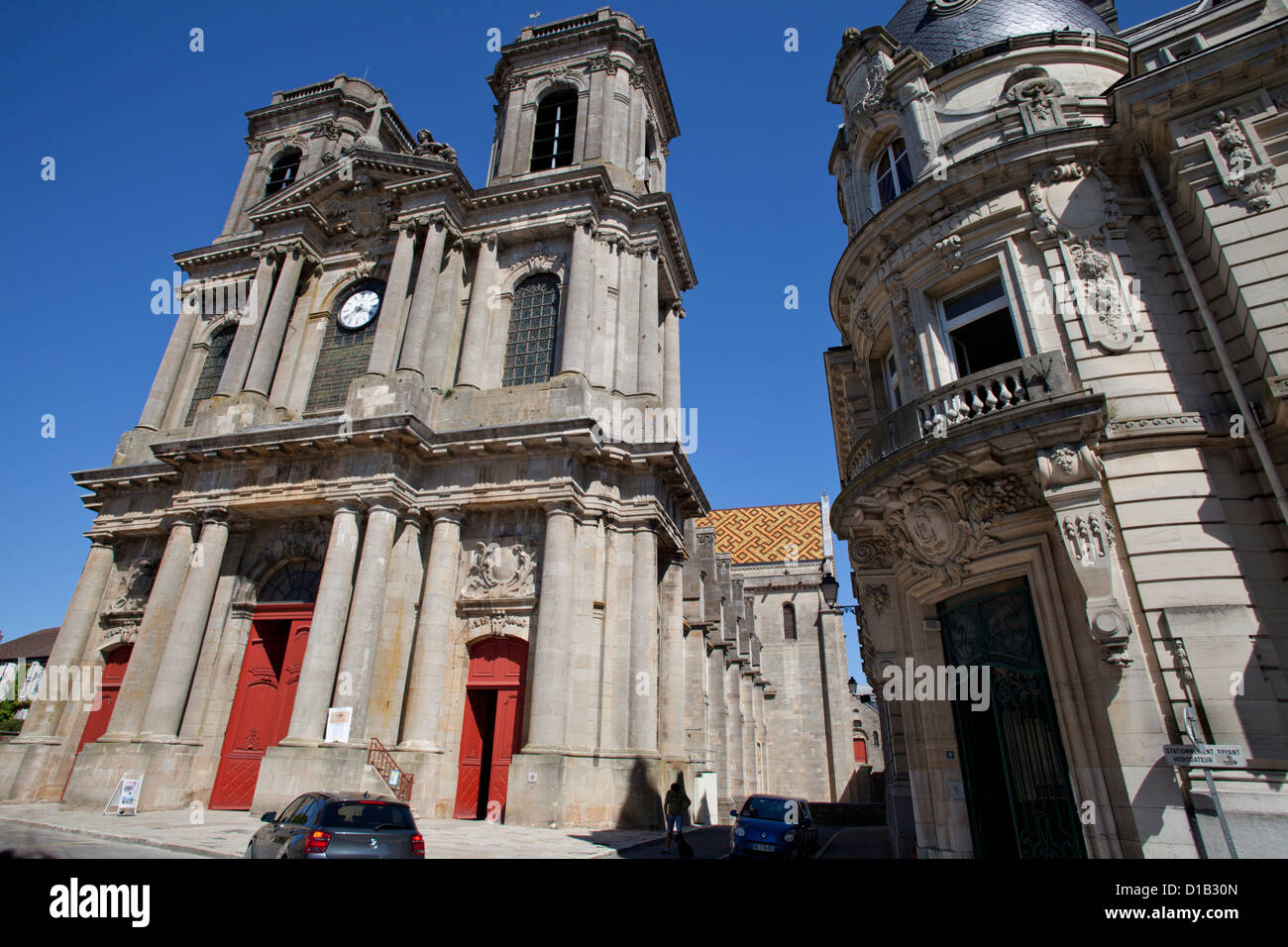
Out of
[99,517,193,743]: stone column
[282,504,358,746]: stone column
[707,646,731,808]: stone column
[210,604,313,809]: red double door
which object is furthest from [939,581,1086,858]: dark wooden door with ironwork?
[99,517,193,743]: stone column

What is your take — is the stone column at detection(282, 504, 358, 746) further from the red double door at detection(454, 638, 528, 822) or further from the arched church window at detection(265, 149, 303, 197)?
the arched church window at detection(265, 149, 303, 197)

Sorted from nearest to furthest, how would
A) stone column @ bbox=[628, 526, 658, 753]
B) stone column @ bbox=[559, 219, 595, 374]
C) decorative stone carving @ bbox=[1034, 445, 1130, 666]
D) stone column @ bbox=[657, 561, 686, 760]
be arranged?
decorative stone carving @ bbox=[1034, 445, 1130, 666] < stone column @ bbox=[628, 526, 658, 753] < stone column @ bbox=[657, 561, 686, 760] < stone column @ bbox=[559, 219, 595, 374]

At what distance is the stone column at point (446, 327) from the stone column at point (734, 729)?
19010 mm

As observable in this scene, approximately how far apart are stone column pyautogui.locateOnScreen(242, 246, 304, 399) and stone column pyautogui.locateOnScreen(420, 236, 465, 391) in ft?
18.5

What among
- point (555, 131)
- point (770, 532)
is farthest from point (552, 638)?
point (770, 532)

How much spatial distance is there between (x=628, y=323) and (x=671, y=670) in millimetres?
10822

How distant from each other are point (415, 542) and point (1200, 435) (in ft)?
55.2

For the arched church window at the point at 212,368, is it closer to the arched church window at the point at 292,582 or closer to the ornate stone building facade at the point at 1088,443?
the arched church window at the point at 292,582

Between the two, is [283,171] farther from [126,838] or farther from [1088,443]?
[1088,443]

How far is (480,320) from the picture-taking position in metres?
21.6

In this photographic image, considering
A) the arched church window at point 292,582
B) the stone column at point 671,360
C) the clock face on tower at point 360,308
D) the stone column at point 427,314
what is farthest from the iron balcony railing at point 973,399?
the clock face on tower at point 360,308

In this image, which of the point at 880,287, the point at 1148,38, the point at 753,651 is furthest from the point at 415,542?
the point at 753,651

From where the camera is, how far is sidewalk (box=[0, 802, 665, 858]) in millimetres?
10531
